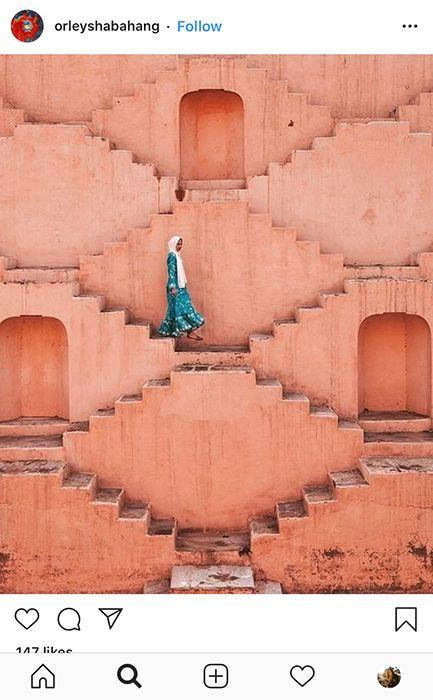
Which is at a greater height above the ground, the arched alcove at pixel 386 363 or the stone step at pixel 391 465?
the arched alcove at pixel 386 363

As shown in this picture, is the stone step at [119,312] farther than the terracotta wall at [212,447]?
Yes

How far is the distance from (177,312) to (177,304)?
11 cm

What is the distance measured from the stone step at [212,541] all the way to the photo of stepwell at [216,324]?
0.12ft

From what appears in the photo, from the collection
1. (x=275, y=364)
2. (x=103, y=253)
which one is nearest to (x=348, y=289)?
(x=275, y=364)

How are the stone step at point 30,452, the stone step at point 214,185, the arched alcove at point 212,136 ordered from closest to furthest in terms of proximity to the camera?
the stone step at point 30,452 → the stone step at point 214,185 → the arched alcove at point 212,136

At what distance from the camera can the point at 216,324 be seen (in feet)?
31.7

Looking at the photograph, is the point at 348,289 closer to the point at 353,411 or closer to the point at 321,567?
the point at 353,411

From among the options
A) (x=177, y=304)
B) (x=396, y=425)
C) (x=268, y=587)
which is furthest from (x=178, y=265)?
(x=268, y=587)

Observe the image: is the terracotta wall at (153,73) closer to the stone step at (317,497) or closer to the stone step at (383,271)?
the stone step at (383,271)
